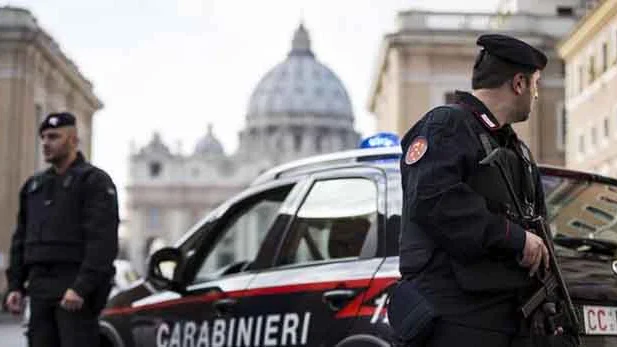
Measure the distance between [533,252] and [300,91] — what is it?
13976 cm

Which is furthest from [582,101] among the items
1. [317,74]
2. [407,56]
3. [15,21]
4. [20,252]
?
[317,74]

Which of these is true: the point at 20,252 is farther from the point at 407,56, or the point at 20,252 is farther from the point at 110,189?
the point at 407,56

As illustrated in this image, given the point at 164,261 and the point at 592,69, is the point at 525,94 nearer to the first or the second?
the point at 164,261

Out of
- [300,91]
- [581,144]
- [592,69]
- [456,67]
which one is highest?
[300,91]

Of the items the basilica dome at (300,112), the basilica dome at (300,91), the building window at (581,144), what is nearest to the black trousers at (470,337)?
the building window at (581,144)

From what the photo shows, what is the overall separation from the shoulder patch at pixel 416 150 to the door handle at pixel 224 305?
101 inches

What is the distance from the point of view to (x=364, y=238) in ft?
19.1

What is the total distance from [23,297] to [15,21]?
134ft

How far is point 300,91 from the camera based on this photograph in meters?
143

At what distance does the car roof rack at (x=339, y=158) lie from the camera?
6106 mm

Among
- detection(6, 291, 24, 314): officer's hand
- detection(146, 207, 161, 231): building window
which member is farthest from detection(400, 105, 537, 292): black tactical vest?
detection(146, 207, 161, 231): building window

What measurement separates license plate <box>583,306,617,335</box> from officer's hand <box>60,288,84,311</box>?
9.39 ft

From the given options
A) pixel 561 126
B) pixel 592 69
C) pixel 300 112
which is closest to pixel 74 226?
pixel 592 69

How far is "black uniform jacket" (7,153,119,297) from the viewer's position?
21.6ft
